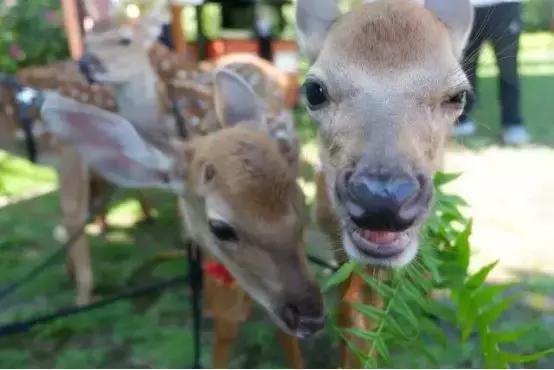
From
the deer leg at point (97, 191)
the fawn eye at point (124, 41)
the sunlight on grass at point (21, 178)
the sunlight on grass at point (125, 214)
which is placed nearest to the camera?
the fawn eye at point (124, 41)

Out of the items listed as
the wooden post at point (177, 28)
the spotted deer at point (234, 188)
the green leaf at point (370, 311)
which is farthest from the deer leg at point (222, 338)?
the wooden post at point (177, 28)

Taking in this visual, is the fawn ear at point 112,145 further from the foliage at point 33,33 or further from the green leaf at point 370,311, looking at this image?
the foliage at point 33,33

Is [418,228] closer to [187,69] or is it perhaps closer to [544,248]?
[187,69]

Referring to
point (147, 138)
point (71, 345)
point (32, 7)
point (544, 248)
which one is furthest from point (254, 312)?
point (32, 7)

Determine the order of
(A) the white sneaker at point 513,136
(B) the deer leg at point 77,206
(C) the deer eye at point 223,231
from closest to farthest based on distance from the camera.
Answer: (C) the deer eye at point 223,231 < (B) the deer leg at point 77,206 < (A) the white sneaker at point 513,136

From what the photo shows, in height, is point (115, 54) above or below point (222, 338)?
above

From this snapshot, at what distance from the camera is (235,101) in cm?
199

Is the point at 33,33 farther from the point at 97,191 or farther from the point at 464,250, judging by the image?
the point at 464,250

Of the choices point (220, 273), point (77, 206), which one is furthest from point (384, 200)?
point (77, 206)

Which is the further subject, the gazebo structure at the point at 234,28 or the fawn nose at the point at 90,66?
the gazebo structure at the point at 234,28

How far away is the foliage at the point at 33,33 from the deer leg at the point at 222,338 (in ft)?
14.6

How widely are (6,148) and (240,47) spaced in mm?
2557

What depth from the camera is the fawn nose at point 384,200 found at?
116 centimetres

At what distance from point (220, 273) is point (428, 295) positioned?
67cm
